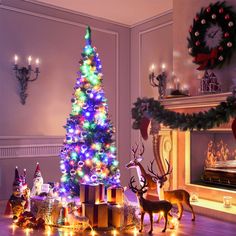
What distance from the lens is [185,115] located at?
394cm

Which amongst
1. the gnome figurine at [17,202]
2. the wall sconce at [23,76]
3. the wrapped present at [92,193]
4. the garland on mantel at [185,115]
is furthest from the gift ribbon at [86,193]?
the wall sconce at [23,76]

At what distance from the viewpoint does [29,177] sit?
4844 millimetres

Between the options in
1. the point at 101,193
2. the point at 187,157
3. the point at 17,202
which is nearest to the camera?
the point at 101,193

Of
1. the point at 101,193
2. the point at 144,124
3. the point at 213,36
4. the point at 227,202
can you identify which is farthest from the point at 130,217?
the point at 213,36

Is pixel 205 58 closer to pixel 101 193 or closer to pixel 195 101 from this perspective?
pixel 195 101

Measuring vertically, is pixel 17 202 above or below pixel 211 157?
below

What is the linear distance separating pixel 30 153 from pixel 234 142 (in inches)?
106

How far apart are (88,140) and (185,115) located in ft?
3.67

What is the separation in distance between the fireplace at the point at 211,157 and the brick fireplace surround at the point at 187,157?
0.09 m

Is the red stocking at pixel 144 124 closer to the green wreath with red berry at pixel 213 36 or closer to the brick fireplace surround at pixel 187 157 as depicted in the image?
the brick fireplace surround at pixel 187 157

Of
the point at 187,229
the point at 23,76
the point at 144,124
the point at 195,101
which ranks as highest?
the point at 23,76

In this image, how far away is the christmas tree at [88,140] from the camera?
152 inches

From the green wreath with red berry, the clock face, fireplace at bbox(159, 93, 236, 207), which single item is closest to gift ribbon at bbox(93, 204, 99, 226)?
fireplace at bbox(159, 93, 236, 207)

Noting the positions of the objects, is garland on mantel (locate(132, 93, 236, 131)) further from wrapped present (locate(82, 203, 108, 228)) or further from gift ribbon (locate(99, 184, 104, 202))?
wrapped present (locate(82, 203, 108, 228))
